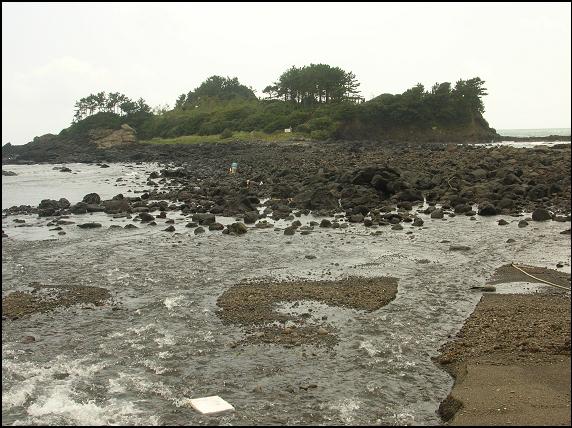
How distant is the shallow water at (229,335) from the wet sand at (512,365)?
381 millimetres

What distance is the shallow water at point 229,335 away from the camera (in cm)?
770

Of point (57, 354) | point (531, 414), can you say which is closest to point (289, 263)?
point (57, 354)

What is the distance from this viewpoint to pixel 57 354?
9.73 m

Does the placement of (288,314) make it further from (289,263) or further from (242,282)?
(289,263)

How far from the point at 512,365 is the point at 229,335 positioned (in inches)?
204

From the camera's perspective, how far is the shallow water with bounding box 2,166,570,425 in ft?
25.3

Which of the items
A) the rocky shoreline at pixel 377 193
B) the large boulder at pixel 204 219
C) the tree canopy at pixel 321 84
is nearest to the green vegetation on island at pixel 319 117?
the tree canopy at pixel 321 84

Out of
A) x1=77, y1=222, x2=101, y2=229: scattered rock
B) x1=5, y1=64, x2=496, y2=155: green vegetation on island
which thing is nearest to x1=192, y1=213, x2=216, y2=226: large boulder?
x1=77, y1=222, x2=101, y2=229: scattered rock

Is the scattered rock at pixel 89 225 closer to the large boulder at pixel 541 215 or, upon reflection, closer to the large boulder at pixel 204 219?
the large boulder at pixel 204 219

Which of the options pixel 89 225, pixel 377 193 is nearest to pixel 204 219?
pixel 89 225

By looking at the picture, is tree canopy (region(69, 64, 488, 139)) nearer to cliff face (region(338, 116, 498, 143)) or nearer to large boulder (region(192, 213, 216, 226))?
cliff face (region(338, 116, 498, 143))

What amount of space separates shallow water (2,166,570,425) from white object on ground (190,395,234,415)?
120 millimetres

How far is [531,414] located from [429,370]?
7.62 ft

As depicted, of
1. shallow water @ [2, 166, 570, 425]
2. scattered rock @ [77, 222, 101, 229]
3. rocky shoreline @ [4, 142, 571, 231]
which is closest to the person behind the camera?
shallow water @ [2, 166, 570, 425]
